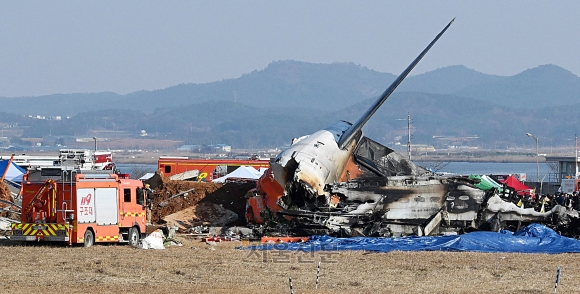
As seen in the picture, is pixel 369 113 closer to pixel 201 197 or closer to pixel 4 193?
pixel 201 197

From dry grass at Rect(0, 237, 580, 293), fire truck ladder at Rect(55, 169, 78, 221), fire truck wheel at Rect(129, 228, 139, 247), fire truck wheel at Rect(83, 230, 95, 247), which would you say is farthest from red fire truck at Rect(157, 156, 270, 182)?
dry grass at Rect(0, 237, 580, 293)

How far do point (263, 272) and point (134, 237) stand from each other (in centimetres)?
1004

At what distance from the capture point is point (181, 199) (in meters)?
45.0

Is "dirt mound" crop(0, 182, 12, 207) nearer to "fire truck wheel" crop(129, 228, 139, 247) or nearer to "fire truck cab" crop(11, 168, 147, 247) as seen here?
"fire truck cab" crop(11, 168, 147, 247)

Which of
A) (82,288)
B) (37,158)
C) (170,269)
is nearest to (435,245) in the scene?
(170,269)

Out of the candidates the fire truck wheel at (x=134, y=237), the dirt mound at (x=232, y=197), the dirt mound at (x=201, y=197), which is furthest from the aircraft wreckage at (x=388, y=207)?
the dirt mound at (x=232, y=197)

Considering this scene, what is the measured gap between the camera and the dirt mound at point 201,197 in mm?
43969

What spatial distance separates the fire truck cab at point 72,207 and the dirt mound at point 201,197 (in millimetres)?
11833

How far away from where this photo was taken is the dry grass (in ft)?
67.2

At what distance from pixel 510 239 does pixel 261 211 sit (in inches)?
444

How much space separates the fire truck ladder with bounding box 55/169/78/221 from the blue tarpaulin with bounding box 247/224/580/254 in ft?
20.1

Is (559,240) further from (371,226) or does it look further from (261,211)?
(261,211)

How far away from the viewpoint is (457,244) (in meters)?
30.1

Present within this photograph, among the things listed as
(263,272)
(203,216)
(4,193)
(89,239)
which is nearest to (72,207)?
(89,239)
